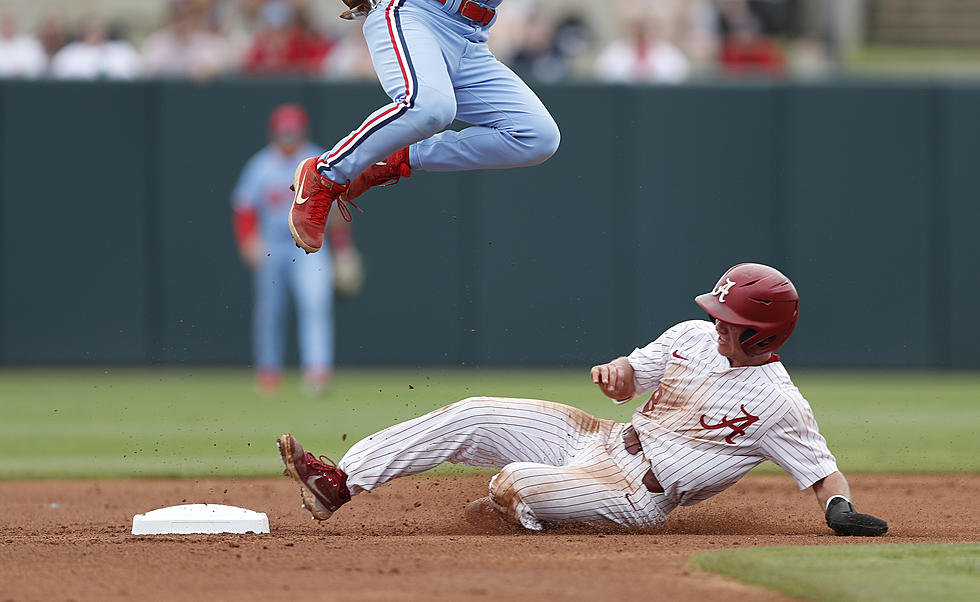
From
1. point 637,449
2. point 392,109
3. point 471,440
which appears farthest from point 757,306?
point 392,109

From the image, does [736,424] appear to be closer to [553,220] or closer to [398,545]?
[398,545]

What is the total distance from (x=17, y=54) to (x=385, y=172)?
9.43m

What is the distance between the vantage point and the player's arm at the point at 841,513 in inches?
197

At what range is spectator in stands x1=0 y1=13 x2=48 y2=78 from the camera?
13.7m

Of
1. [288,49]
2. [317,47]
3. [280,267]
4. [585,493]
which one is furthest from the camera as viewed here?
[317,47]

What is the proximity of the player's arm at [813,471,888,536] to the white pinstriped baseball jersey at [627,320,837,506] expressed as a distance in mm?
52

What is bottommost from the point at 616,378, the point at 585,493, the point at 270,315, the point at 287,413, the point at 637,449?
the point at 287,413

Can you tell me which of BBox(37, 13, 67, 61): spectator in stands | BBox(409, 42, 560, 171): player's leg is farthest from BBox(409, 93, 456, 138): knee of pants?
BBox(37, 13, 67, 61): spectator in stands

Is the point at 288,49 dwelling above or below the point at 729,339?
above

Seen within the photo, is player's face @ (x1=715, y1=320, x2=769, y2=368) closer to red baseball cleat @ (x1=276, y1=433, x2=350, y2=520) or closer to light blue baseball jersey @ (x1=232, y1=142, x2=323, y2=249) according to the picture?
red baseball cleat @ (x1=276, y1=433, x2=350, y2=520)

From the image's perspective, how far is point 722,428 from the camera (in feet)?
16.5

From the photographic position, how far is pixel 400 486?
7520 millimetres

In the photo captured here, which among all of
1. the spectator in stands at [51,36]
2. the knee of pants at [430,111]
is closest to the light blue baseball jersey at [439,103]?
the knee of pants at [430,111]

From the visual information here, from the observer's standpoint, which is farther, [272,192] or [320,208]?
[272,192]
